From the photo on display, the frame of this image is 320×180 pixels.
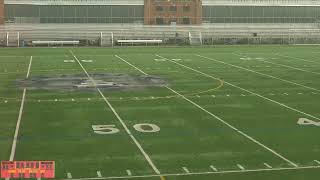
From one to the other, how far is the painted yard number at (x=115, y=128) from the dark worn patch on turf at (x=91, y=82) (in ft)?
20.4

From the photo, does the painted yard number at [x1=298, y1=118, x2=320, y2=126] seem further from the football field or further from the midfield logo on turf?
the midfield logo on turf

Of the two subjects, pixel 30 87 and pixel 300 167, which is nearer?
pixel 300 167

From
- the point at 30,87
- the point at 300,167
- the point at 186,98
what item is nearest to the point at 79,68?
the point at 30,87

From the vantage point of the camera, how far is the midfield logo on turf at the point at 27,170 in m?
9.46

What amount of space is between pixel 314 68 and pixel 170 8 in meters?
44.6

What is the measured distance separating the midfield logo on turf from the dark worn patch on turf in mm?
9951

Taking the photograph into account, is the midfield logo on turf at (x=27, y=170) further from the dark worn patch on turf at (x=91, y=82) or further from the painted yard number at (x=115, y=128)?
the dark worn patch on turf at (x=91, y=82)

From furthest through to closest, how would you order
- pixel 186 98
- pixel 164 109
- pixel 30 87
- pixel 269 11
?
pixel 269 11 < pixel 30 87 < pixel 186 98 < pixel 164 109

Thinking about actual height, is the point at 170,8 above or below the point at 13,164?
above

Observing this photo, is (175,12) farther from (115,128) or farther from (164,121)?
(115,128)

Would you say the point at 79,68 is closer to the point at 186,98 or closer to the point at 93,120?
the point at 186,98

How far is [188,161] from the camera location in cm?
1120

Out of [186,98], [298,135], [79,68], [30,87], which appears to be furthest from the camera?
[79,68]

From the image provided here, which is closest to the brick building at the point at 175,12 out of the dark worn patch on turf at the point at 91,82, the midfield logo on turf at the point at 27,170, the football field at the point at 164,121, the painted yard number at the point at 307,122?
the football field at the point at 164,121
